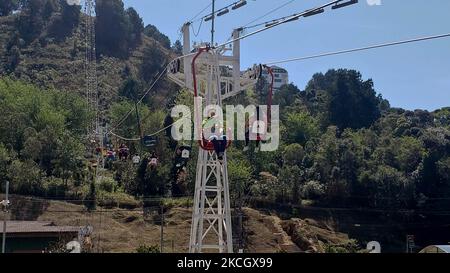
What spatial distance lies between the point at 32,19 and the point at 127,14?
16.3m

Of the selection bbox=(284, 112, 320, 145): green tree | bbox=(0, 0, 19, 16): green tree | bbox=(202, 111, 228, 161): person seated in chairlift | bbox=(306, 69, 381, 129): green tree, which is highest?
bbox=(0, 0, 19, 16): green tree

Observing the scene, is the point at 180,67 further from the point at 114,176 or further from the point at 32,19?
the point at 32,19

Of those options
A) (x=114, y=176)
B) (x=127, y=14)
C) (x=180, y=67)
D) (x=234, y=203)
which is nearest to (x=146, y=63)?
(x=127, y=14)

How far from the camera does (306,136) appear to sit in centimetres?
6838

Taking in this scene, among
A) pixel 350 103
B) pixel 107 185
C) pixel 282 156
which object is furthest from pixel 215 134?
pixel 350 103

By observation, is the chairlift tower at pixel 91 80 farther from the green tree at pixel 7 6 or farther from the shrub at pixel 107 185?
the green tree at pixel 7 6

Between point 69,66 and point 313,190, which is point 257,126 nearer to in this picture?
point 313,190

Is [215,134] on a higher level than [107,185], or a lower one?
higher

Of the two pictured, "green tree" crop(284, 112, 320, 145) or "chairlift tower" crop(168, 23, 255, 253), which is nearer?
"chairlift tower" crop(168, 23, 255, 253)

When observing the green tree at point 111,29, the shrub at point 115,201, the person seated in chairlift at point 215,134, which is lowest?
the shrub at point 115,201

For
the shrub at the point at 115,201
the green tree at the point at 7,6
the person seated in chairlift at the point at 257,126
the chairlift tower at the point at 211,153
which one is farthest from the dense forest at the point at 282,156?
the green tree at the point at 7,6

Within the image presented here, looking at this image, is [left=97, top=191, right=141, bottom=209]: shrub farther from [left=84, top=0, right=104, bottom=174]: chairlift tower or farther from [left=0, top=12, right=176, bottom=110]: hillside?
[left=0, top=12, right=176, bottom=110]: hillside

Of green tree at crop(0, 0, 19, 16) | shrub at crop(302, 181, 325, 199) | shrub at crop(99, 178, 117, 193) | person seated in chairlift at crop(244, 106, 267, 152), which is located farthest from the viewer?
green tree at crop(0, 0, 19, 16)

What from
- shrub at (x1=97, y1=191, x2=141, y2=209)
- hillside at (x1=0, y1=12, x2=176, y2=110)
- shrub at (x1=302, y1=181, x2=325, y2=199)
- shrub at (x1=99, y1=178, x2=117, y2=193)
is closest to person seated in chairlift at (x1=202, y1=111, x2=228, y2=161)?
shrub at (x1=97, y1=191, x2=141, y2=209)
